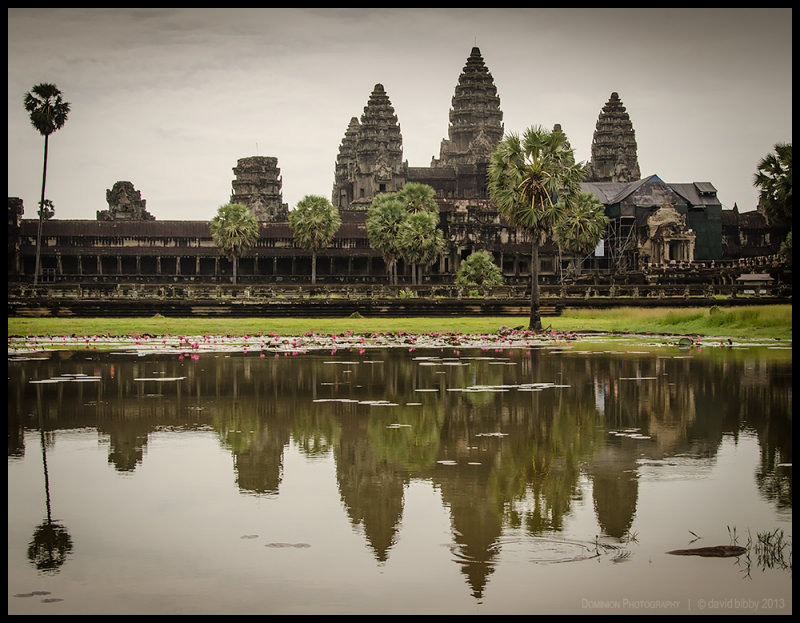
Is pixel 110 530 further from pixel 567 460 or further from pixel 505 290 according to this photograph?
pixel 505 290

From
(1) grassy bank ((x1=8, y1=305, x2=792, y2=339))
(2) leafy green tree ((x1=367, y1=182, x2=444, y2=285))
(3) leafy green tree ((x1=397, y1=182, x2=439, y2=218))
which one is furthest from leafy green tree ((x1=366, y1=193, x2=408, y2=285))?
(1) grassy bank ((x1=8, y1=305, x2=792, y2=339))

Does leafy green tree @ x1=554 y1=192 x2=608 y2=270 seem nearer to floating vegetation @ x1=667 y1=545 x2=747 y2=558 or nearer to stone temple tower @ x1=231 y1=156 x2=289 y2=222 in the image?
stone temple tower @ x1=231 y1=156 x2=289 y2=222

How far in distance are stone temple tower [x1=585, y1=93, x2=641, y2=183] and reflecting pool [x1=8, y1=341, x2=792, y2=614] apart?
345 feet

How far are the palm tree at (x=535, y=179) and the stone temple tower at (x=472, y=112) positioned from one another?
72899 millimetres

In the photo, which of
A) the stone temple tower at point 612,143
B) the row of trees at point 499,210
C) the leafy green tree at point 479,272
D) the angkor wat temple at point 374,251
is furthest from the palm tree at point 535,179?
the stone temple tower at point 612,143

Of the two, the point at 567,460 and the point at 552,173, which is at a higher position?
the point at 552,173

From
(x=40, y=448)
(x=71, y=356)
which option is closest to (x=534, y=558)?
(x=40, y=448)

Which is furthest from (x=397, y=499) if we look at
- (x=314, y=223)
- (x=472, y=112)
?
(x=472, y=112)

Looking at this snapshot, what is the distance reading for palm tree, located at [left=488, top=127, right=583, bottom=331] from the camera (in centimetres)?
3966

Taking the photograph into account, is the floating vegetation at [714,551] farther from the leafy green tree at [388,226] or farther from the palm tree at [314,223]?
the palm tree at [314,223]

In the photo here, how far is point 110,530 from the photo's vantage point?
26.4 ft

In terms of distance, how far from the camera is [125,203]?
11206 cm

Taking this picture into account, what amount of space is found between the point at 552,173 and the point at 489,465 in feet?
99.7

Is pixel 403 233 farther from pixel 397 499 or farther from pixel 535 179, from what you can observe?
pixel 397 499
